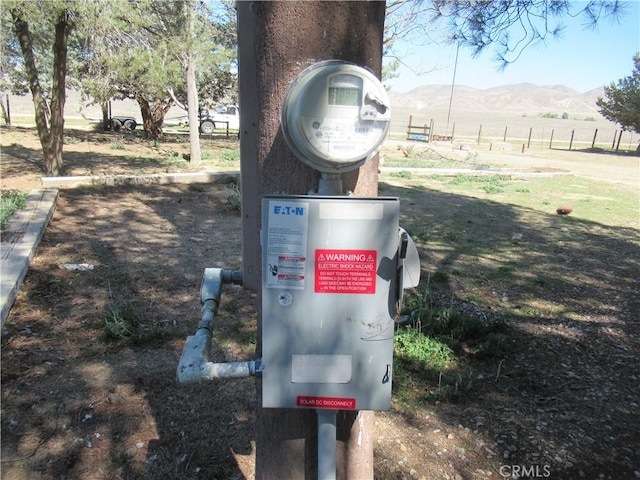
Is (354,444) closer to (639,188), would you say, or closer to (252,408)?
(252,408)

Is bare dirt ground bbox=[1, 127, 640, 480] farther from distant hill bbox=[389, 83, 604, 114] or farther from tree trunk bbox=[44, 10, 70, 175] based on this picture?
distant hill bbox=[389, 83, 604, 114]

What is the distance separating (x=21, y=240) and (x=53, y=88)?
4.78m

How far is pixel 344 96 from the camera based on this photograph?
3.99 feet

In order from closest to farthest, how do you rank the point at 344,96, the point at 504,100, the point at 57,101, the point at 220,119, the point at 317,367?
the point at 344,96 → the point at 317,367 → the point at 57,101 → the point at 220,119 → the point at 504,100

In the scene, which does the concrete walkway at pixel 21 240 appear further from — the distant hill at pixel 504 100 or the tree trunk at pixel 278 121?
the distant hill at pixel 504 100

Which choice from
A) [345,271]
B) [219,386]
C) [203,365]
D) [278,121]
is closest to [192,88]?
[219,386]

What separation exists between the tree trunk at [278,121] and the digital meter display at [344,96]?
169 millimetres

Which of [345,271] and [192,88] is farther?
[192,88]

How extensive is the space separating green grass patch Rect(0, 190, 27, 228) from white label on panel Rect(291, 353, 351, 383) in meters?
5.15

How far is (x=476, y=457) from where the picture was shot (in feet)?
7.30

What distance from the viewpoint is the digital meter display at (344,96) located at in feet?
3.98

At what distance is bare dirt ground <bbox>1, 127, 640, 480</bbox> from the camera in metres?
2.19

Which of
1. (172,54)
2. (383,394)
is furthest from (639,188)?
(383,394)

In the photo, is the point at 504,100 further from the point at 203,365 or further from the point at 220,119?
the point at 203,365
